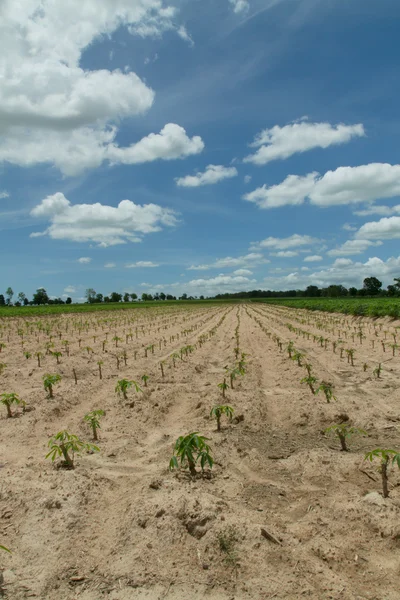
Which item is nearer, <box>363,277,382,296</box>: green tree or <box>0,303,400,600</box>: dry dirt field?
<box>0,303,400,600</box>: dry dirt field

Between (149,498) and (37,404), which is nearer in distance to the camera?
(149,498)

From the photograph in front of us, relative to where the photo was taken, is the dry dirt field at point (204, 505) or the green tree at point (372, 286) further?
the green tree at point (372, 286)

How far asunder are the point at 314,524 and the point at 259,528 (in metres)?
0.55

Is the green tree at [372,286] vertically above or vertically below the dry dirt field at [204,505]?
above

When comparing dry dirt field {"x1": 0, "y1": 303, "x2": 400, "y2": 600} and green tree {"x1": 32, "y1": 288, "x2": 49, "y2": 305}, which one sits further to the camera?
green tree {"x1": 32, "y1": 288, "x2": 49, "y2": 305}

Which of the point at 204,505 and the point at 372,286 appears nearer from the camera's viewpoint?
the point at 204,505

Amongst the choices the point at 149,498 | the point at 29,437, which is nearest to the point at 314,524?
the point at 149,498

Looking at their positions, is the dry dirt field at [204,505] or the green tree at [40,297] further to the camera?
the green tree at [40,297]

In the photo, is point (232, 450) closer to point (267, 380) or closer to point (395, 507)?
point (395, 507)

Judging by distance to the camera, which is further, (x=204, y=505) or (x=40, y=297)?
(x=40, y=297)

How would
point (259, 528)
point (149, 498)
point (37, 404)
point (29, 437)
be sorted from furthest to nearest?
point (37, 404)
point (29, 437)
point (149, 498)
point (259, 528)

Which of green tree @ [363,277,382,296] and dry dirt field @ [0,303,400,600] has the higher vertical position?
green tree @ [363,277,382,296]

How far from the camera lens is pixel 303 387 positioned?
8.05 m

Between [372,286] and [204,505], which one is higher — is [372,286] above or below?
above
